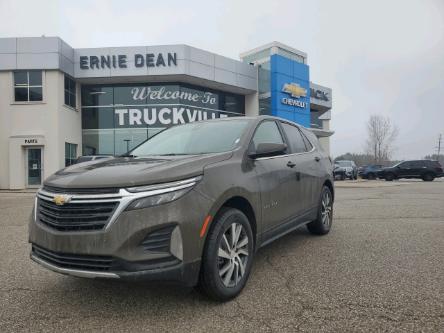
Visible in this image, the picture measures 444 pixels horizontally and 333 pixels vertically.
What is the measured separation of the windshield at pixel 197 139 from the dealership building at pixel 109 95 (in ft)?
62.3

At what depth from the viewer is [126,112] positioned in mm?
25344

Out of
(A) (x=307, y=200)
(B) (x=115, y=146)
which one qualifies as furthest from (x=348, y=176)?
(A) (x=307, y=200)

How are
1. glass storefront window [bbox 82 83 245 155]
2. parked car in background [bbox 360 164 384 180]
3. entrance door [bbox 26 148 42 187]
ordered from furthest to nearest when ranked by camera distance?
1. parked car in background [bbox 360 164 384 180]
2. glass storefront window [bbox 82 83 245 155]
3. entrance door [bbox 26 148 42 187]

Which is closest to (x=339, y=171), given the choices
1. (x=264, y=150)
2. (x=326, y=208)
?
(x=326, y=208)

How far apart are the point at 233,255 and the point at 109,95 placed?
24.3 meters

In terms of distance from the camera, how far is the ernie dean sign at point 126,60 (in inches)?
933

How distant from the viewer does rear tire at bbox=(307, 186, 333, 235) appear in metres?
5.66

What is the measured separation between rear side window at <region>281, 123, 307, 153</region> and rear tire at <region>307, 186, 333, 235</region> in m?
0.88

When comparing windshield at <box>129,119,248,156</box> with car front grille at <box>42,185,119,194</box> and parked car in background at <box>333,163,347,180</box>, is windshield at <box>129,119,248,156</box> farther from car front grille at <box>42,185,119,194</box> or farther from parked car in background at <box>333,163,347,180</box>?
parked car in background at <box>333,163,347,180</box>

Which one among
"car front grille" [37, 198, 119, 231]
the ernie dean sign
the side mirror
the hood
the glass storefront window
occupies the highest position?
the ernie dean sign

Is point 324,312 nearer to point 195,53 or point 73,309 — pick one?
point 73,309

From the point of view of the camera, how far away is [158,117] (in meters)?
25.4

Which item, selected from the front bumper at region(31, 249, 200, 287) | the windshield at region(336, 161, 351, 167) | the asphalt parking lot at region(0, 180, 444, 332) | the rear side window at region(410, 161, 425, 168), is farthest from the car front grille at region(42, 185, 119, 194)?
the windshield at region(336, 161, 351, 167)

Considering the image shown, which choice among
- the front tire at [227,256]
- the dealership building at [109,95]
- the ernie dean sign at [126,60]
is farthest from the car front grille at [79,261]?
the ernie dean sign at [126,60]
